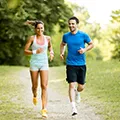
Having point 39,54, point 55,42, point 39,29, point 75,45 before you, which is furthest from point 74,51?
point 55,42

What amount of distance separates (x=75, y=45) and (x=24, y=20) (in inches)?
932

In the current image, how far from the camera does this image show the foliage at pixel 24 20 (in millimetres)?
30219

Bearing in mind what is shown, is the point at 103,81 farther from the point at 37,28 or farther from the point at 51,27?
the point at 51,27

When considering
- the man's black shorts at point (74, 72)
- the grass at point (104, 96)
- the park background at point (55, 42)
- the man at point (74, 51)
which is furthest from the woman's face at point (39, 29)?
the grass at point (104, 96)

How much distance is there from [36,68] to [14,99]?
3922 mm

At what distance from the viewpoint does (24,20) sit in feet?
105

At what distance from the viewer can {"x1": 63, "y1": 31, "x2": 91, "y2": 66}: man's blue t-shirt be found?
28.9ft

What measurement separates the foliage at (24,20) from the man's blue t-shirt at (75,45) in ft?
62.7

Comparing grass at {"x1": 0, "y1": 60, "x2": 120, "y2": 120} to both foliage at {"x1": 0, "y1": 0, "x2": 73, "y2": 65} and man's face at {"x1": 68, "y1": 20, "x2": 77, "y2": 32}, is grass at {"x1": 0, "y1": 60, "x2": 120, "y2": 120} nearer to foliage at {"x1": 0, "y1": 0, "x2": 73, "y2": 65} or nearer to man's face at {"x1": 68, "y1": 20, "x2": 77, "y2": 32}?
man's face at {"x1": 68, "y1": 20, "x2": 77, "y2": 32}

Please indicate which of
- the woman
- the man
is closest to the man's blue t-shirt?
the man

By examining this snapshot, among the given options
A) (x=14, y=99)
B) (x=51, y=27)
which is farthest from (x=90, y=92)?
(x=51, y=27)

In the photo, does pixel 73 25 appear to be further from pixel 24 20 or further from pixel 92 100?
pixel 24 20

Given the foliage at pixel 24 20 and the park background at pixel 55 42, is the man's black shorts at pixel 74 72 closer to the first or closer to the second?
the park background at pixel 55 42

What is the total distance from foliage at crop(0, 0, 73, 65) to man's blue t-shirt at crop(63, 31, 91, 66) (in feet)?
62.7
